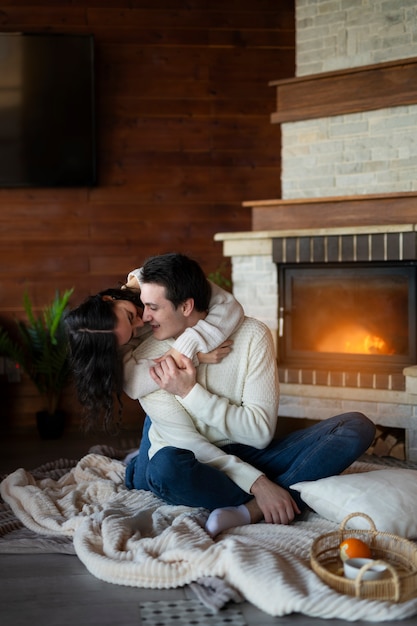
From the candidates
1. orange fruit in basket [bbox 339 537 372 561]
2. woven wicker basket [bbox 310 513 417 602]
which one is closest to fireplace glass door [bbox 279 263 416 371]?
woven wicker basket [bbox 310 513 417 602]

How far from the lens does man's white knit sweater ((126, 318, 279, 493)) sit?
2635 mm

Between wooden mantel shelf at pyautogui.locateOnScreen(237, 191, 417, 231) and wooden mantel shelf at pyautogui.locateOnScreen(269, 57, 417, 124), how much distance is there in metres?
0.42


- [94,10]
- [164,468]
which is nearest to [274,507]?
[164,468]

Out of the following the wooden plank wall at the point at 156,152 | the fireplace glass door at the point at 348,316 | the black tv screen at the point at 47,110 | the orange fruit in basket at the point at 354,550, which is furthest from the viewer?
the wooden plank wall at the point at 156,152

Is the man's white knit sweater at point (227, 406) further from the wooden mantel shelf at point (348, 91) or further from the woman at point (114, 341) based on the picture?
the wooden mantel shelf at point (348, 91)

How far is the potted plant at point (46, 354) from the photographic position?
441 cm

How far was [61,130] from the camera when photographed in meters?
4.57

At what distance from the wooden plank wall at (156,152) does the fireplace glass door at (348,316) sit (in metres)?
0.72

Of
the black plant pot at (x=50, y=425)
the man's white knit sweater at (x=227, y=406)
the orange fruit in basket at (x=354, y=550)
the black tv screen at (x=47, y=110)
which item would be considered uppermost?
the black tv screen at (x=47, y=110)

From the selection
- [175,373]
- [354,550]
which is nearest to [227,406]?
[175,373]

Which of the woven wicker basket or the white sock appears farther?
the white sock

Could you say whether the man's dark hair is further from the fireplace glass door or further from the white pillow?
the fireplace glass door

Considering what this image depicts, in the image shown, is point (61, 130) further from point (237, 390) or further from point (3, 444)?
point (237, 390)

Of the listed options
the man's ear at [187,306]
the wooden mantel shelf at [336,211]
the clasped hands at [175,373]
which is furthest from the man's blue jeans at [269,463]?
the wooden mantel shelf at [336,211]
